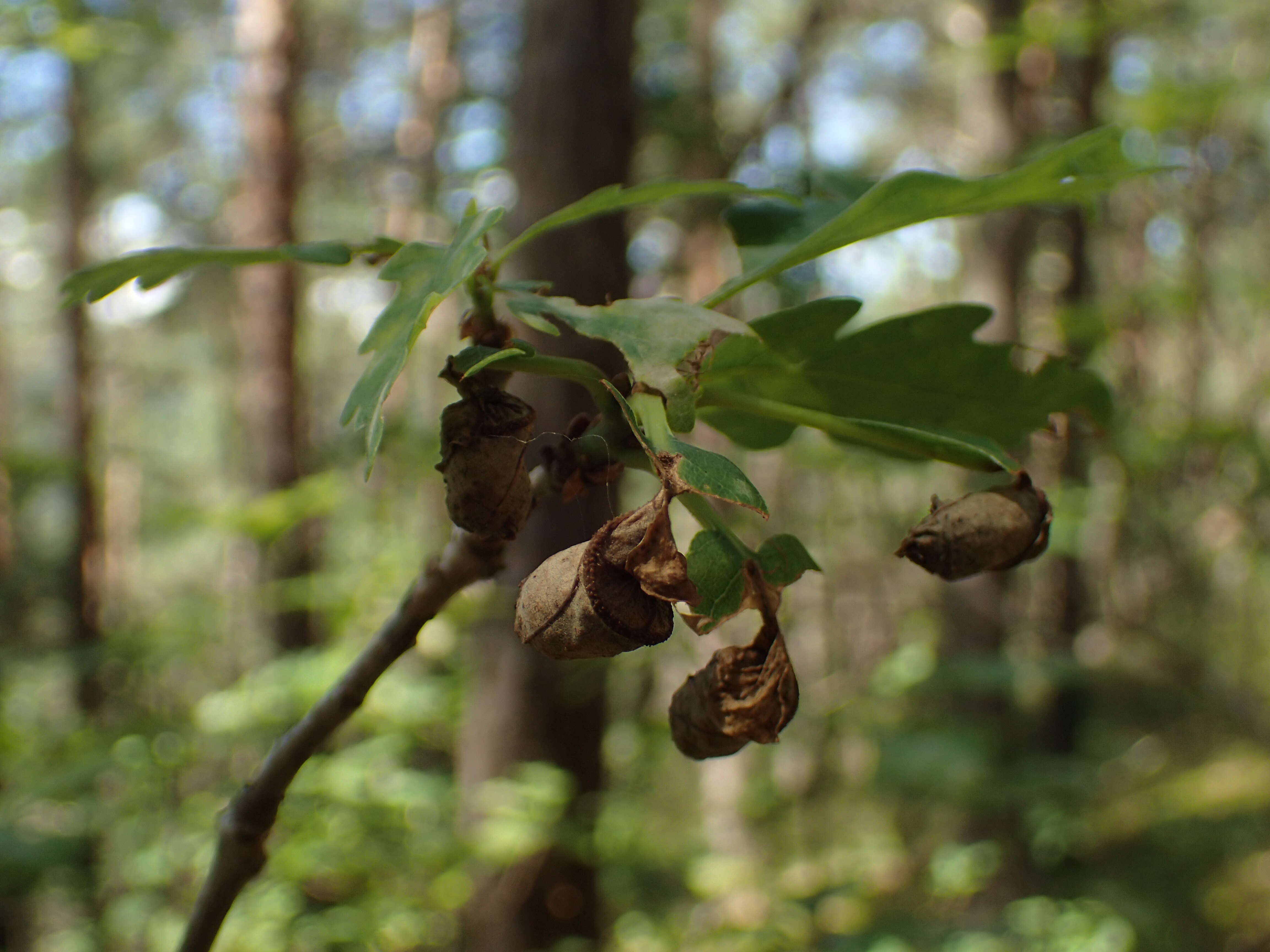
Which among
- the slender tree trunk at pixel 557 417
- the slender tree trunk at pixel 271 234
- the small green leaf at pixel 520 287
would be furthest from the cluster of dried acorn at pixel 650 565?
the slender tree trunk at pixel 271 234

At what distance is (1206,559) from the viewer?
7.36 metres

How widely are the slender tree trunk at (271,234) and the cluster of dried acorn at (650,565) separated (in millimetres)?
5994

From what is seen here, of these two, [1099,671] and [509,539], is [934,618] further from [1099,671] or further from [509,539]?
[509,539]

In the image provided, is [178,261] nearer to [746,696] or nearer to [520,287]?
[520,287]

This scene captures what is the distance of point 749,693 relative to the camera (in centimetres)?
72

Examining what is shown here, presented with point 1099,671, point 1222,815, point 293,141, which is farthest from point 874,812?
point 293,141

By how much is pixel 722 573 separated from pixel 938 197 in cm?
38

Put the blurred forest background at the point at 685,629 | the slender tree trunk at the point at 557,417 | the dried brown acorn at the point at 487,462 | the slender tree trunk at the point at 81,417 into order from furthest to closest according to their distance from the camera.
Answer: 1. the slender tree trunk at the point at 81,417
2. the blurred forest background at the point at 685,629
3. the slender tree trunk at the point at 557,417
4. the dried brown acorn at the point at 487,462

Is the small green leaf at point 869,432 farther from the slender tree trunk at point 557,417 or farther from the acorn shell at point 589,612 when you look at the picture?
the slender tree trunk at point 557,417

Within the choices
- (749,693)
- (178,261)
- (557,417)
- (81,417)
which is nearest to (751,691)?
(749,693)

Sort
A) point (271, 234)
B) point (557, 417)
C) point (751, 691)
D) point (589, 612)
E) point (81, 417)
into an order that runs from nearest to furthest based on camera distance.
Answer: point (589, 612) < point (751, 691) < point (557, 417) < point (271, 234) < point (81, 417)

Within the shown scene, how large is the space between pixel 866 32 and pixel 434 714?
1005 cm

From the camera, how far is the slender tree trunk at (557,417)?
9.83 feet

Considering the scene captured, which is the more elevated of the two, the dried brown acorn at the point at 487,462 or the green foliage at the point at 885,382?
the green foliage at the point at 885,382
